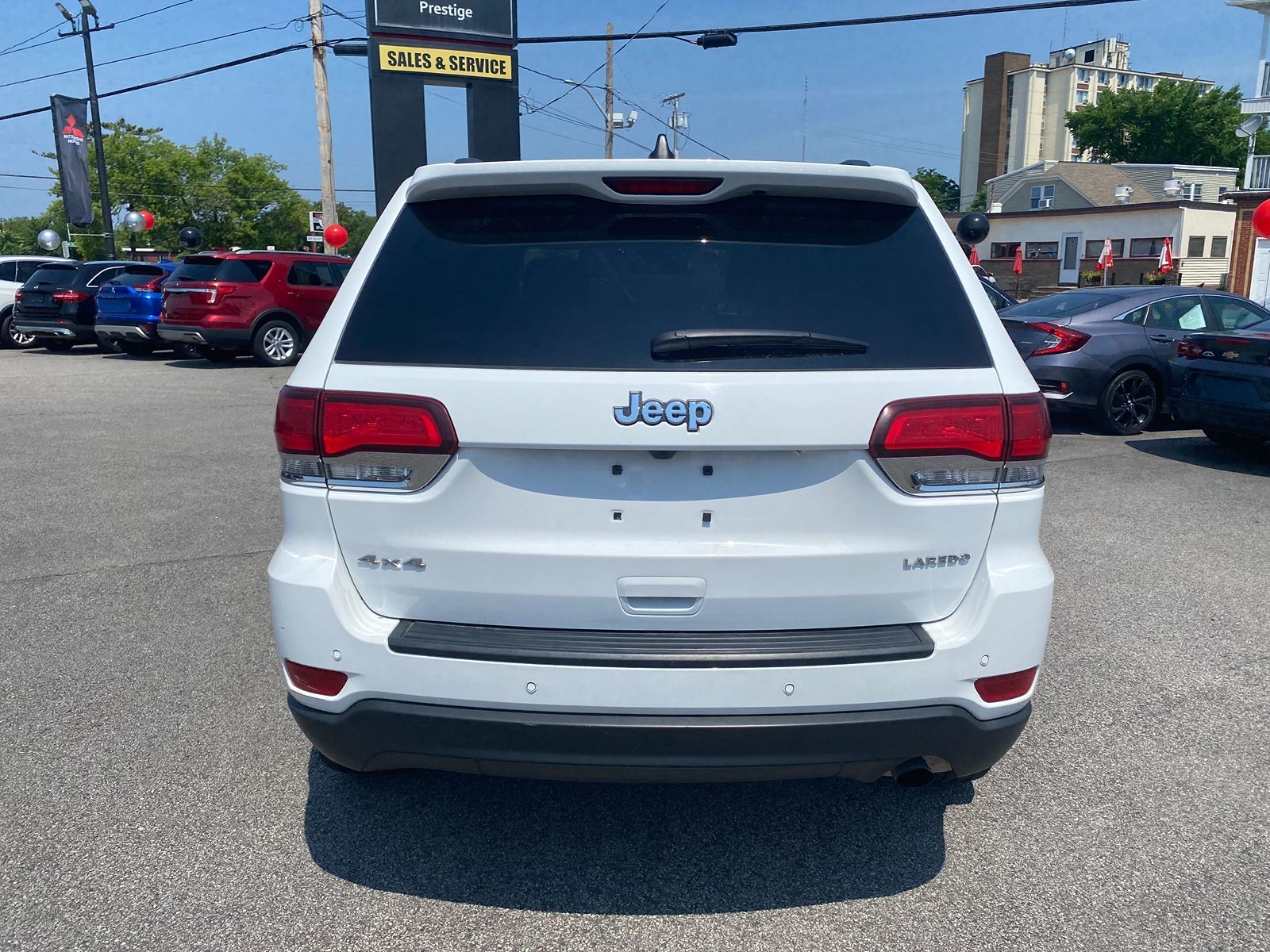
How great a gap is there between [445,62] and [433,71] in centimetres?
30

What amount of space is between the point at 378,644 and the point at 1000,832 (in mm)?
1949

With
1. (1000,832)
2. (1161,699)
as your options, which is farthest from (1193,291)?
(1000,832)

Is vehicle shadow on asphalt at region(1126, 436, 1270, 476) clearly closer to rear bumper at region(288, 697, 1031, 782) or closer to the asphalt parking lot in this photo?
the asphalt parking lot

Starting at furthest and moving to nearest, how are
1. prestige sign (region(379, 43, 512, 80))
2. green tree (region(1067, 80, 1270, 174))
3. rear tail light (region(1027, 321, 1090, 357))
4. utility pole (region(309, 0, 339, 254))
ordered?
green tree (region(1067, 80, 1270, 174))
utility pole (region(309, 0, 339, 254))
prestige sign (region(379, 43, 512, 80))
rear tail light (region(1027, 321, 1090, 357))

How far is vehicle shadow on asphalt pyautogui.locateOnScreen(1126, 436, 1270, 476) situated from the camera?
8.98 metres

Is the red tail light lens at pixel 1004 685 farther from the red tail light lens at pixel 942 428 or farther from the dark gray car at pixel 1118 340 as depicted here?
the dark gray car at pixel 1118 340

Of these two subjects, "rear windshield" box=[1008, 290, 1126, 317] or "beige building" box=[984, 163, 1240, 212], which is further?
"beige building" box=[984, 163, 1240, 212]

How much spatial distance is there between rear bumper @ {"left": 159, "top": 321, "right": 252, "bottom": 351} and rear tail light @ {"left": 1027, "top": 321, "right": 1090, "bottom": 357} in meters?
12.4

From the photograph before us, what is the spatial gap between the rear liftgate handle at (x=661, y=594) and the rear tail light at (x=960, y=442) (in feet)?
1.76

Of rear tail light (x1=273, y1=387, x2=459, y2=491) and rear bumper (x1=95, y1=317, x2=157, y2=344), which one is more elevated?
rear tail light (x1=273, y1=387, x2=459, y2=491)

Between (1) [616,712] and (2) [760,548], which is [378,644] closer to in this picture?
(1) [616,712]

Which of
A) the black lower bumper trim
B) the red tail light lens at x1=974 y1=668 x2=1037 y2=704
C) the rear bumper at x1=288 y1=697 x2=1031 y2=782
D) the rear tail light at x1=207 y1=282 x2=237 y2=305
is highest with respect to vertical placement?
the rear tail light at x1=207 y1=282 x2=237 y2=305

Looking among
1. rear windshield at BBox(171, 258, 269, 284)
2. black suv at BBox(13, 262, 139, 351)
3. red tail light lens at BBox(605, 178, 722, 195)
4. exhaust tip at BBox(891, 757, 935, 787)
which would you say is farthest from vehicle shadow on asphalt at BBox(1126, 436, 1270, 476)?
black suv at BBox(13, 262, 139, 351)

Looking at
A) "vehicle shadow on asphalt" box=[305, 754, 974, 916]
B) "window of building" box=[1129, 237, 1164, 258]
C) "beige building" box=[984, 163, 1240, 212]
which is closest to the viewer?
"vehicle shadow on asphalt" box=[305, 754, 974, 916]
